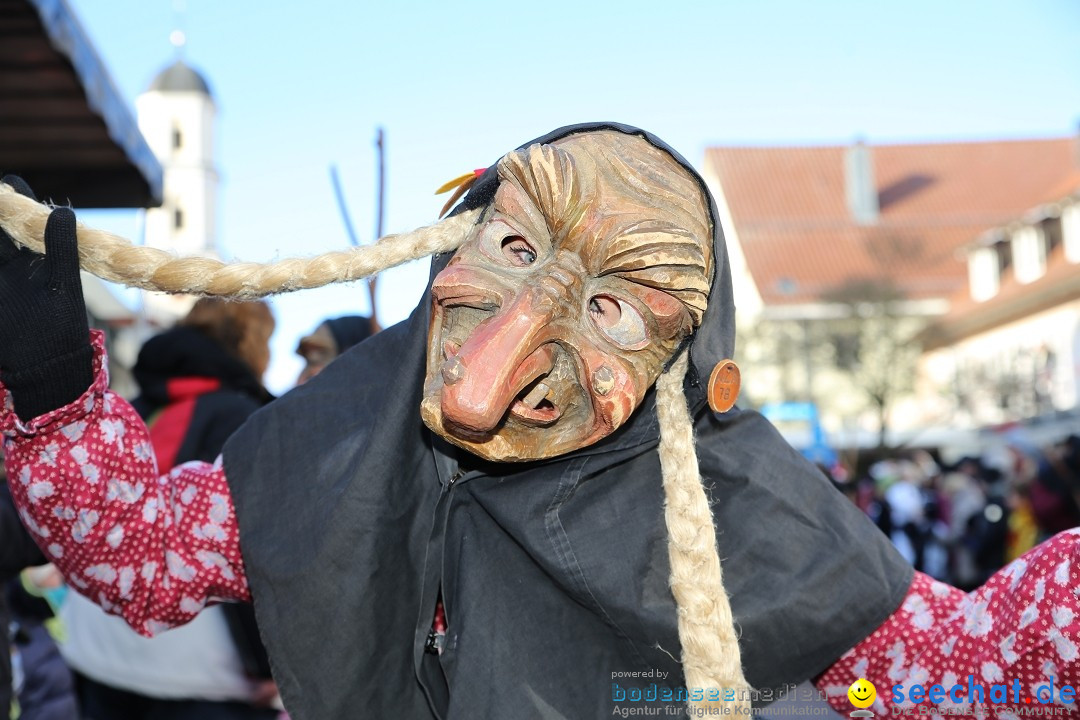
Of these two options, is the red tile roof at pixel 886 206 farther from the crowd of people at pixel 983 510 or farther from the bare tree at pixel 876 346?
the crowd of people at pixel 983 510

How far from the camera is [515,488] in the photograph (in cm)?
183

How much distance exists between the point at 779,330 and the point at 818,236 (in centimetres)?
985

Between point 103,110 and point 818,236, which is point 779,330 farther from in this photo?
point 103,110

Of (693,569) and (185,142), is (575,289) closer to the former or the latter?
(693,569)

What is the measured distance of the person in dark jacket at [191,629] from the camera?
3.07 metres

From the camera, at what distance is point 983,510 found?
9.42 metres

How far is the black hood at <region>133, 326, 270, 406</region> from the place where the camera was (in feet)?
10.8

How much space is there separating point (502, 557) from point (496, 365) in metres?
0.44

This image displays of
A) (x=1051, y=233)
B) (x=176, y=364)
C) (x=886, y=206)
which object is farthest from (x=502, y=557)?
(x=886, y=206)

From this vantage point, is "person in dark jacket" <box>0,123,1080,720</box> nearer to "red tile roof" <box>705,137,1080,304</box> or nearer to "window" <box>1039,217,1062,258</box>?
"window" <box>1039,217,1062,258</box>

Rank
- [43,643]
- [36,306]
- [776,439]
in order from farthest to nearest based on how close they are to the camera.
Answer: [43,643]
[776,439]
[36,306]

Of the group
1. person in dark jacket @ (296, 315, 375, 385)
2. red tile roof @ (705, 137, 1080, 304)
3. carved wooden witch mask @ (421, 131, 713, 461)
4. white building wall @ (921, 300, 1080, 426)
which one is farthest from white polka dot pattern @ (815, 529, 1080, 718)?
red tile roof @ (705, 137, 1080, 304)

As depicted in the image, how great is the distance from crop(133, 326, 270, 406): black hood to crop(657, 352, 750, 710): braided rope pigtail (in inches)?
75.2

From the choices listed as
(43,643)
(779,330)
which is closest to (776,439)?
(43,643)
